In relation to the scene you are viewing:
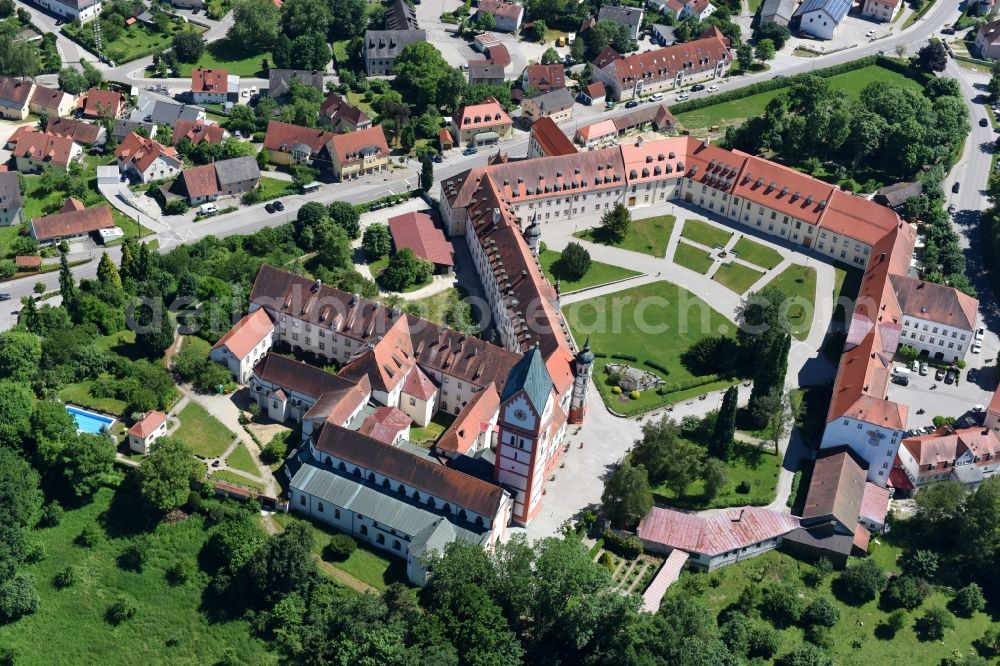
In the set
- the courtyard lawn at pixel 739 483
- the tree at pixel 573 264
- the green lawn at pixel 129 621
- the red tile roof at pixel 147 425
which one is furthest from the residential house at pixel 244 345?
the courtyard lawn at pixel 739 483

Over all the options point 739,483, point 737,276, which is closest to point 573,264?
point 737,276

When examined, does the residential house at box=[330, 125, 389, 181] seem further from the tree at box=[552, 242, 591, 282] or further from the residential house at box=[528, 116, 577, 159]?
the tree at box=[552, 242, 591, 282]

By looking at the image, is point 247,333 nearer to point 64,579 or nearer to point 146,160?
point 64,579

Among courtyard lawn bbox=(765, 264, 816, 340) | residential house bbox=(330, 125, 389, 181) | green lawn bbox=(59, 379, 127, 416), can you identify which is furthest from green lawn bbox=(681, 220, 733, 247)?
green lawn bbox=(59, 379, 127, 416)

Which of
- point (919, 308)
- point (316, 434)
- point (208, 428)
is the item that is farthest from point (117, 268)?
point (919, 308)

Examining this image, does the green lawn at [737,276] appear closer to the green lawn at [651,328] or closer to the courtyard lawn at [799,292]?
the courtyard lawn at [799,292]
